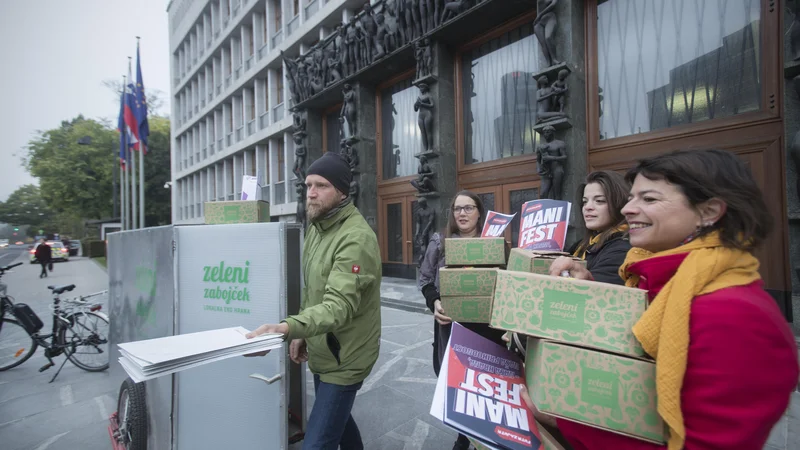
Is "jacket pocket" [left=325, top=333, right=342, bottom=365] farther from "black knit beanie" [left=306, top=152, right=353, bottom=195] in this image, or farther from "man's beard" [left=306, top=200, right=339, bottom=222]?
"black knit beanie" [left=306, top=152, right=353, bottom=195]

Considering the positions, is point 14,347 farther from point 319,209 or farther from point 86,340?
point 319,209

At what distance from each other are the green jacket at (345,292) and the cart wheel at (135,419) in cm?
148

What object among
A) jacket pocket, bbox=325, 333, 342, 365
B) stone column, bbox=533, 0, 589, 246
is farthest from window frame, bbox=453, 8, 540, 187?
jacket pocket, bbox=325, 333, 342, 365

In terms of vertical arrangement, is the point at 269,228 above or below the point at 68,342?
above

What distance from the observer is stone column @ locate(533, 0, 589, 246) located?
7.12m

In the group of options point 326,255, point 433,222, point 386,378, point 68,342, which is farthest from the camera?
point 433,222

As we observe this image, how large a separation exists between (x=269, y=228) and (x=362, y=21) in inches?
452

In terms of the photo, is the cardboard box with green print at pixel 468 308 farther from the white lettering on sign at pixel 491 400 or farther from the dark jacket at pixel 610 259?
the white lettering on sign at pixel 491 400

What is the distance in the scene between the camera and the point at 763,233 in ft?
3.35

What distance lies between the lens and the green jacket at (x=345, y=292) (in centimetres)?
185

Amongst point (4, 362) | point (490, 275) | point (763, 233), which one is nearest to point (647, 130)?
point (490, 275)

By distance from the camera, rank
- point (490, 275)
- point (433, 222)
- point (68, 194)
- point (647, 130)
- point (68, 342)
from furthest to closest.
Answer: point (68, 194) < point (433, 222) < point (647, 130) < point (68, 342) < point (490, 275)

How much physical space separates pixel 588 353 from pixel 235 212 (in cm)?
253

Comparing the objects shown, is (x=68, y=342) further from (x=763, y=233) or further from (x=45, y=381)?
(x=763, y=233)
